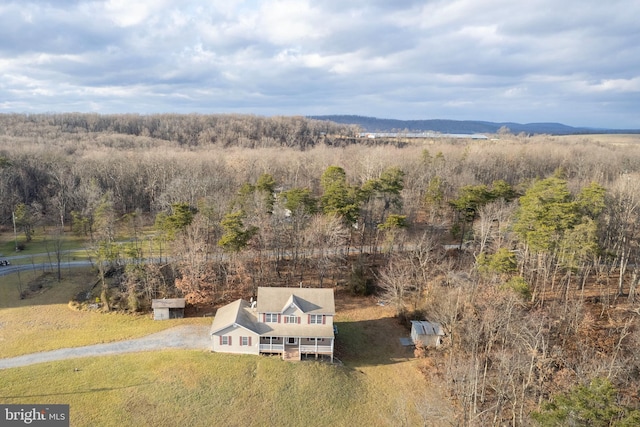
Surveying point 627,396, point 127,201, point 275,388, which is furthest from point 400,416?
point 127,201

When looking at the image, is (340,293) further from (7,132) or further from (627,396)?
(7,132)

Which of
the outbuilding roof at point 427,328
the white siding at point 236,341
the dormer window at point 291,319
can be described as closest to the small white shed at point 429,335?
the outbuilding roof at point 427,328

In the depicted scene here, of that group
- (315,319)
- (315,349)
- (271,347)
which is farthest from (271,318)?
(315,349)

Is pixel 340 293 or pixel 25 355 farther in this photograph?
pixel 340 293

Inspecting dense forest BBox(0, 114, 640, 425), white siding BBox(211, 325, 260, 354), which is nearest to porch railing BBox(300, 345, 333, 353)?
white siding BBox(211, 325, 260, 354)

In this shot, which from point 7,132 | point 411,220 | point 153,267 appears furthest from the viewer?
point 7,132

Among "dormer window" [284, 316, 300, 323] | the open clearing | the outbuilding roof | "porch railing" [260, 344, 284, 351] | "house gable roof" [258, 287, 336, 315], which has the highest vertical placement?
"house gable roof" [258, 287, 336, 315]

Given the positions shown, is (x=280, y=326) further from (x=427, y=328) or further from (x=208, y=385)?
(x=427, y=328)

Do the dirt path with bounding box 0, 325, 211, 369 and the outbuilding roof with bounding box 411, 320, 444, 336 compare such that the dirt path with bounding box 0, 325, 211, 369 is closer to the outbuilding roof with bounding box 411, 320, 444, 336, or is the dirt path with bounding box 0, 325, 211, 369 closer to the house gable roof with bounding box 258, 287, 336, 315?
the house gable roof with bounding box 258, 287, 336, 315
